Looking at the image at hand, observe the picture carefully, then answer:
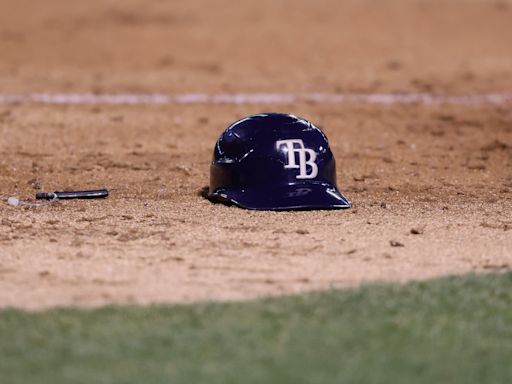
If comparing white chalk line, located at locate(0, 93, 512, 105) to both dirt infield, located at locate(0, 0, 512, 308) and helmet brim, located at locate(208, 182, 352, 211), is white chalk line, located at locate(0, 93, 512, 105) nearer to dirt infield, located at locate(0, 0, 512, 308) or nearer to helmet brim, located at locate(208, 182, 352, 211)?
dirt infield, located at locate(0, 0, 512, 308)

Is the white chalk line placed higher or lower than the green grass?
higher

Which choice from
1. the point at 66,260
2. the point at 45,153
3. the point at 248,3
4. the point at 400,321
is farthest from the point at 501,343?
the point at 248,3

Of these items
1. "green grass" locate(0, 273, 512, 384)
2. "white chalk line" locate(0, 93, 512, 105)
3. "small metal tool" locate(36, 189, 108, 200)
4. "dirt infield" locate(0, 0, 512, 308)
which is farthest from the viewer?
"white chalk line" locate(0, 93, 512, 105)

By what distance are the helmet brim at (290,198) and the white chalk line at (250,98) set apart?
498 cm

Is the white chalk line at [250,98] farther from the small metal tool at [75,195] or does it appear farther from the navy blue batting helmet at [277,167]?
the navy blue batting helmet at [277,167]

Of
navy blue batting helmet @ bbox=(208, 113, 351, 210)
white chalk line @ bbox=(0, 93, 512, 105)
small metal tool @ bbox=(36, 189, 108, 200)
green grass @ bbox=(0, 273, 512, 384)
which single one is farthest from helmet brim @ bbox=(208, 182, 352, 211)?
white chalk line @ bbox=(0, 93, 512, 105)

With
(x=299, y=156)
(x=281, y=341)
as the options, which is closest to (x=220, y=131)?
(x=299, y=156)

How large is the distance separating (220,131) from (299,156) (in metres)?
3.46

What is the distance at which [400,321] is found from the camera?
502 centimetres

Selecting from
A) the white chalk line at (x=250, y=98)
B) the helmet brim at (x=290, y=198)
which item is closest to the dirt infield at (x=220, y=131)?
the helmet brim at (x=290, y=198)

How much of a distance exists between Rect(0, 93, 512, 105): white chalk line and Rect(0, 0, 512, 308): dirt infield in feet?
0.82

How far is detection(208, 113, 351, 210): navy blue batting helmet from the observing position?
7.02 metres

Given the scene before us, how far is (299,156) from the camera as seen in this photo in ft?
23.1

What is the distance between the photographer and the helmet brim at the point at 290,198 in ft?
22.9
